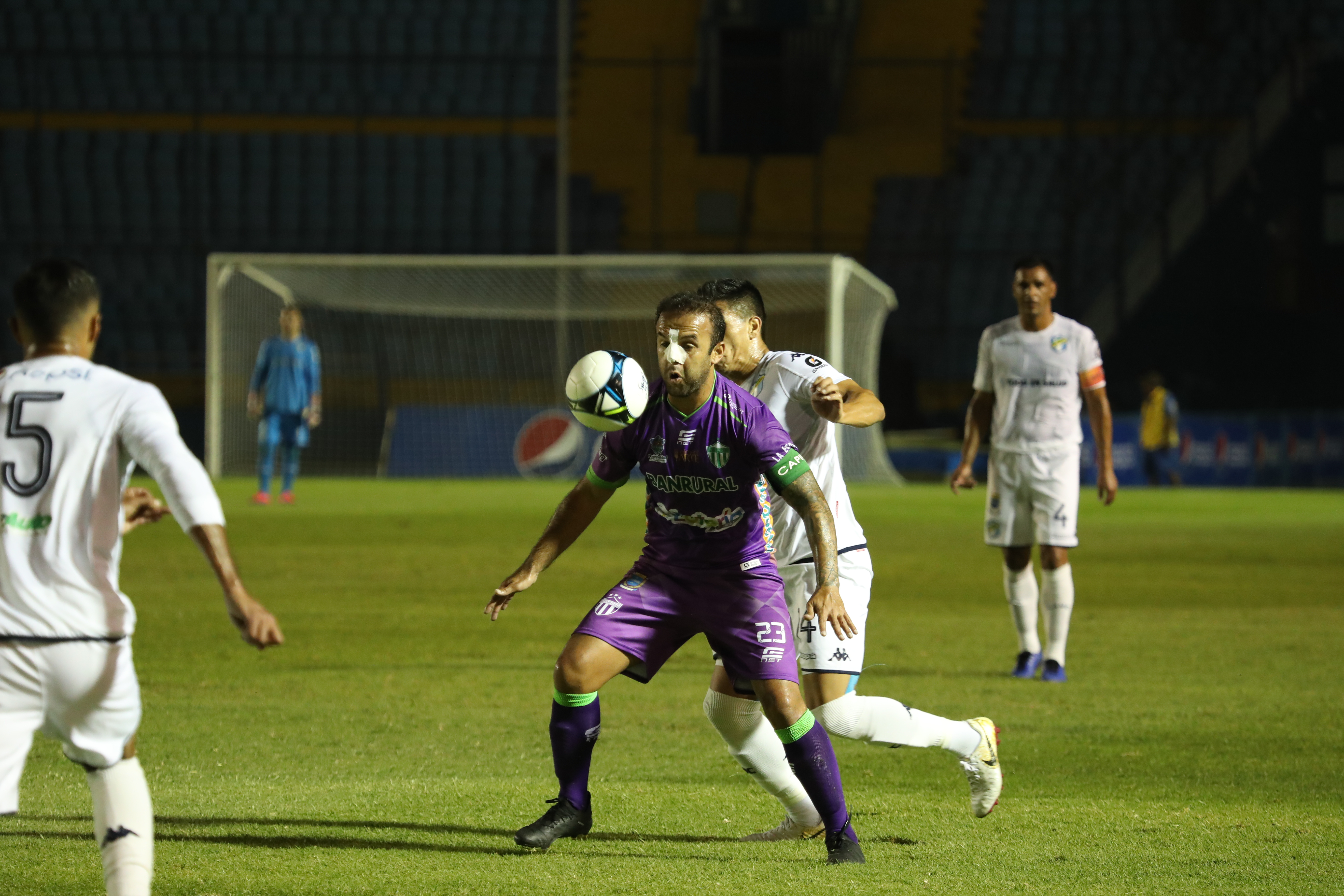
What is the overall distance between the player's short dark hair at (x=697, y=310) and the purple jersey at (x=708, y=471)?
135mm

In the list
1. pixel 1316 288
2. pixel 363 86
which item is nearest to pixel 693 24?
pixel 363 86

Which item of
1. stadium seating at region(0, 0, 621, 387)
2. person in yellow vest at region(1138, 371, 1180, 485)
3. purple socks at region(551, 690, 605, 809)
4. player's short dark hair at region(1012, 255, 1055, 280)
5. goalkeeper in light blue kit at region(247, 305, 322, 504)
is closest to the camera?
purple socks at region(551, 690, 605, 809)

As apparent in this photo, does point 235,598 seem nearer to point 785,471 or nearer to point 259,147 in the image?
point 785,471

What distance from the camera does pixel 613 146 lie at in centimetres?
3300

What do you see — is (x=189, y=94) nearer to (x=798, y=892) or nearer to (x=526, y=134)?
(x=526, y=134)

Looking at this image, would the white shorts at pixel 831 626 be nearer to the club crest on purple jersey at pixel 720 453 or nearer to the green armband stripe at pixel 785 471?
the green armband stripe at pixel 785 471

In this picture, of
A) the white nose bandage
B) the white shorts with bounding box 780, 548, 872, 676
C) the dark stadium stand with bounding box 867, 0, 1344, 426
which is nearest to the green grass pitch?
the white shorts with bounding box 780, 548, 872, 676

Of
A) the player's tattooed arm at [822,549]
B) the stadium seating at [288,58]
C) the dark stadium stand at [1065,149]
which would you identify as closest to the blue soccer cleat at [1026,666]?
the player's tattooed arm at [822,549]

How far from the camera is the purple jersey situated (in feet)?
14.5

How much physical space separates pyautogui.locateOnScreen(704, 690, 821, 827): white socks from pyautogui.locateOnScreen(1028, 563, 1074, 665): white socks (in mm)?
3599

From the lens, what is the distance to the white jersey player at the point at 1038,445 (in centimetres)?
823

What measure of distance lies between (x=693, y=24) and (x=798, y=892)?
31612mm

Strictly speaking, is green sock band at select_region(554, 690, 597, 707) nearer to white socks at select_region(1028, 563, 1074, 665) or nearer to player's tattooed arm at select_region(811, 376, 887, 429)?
player's tattooed arm at select_region(811, 376, 887, 429)

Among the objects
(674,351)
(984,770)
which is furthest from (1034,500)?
(674,351)
